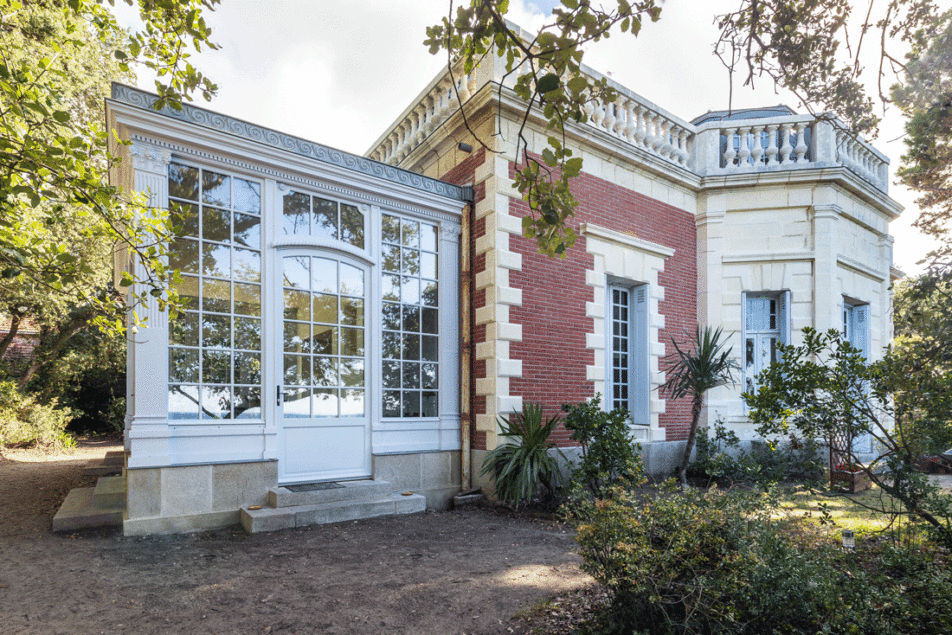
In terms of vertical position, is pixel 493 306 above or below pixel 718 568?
above

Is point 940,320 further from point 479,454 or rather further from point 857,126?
point 479,454

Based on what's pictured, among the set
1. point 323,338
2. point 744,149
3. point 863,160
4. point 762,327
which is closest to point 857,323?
point 762,327

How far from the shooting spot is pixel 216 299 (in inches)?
224

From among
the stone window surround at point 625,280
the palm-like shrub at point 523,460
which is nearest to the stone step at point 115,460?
the palm-like shrub at point 523,460

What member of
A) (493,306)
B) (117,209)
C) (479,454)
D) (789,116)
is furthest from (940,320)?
(117,209)

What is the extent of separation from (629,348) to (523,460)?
331cm

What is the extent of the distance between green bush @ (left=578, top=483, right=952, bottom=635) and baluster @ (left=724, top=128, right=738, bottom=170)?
Answer: 26.2ft

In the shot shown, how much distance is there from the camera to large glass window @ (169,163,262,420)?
5.46m

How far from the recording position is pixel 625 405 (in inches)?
344

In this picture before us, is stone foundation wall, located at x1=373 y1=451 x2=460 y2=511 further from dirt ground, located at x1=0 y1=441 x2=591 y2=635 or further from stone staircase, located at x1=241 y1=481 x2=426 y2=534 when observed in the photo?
dirt ground, located at x1=0 y1=441 x2=591 y2=635

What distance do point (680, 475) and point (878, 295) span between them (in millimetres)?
6012

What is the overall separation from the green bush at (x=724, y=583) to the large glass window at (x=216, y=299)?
4148 mm

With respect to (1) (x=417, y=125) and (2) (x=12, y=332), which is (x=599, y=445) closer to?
(1) (x=417, y=125)

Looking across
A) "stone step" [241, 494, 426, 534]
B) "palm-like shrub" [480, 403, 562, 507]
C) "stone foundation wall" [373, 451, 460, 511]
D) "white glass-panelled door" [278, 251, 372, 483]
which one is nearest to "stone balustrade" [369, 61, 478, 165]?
"white glass-panelled door" [278, 251, 372, 483]
